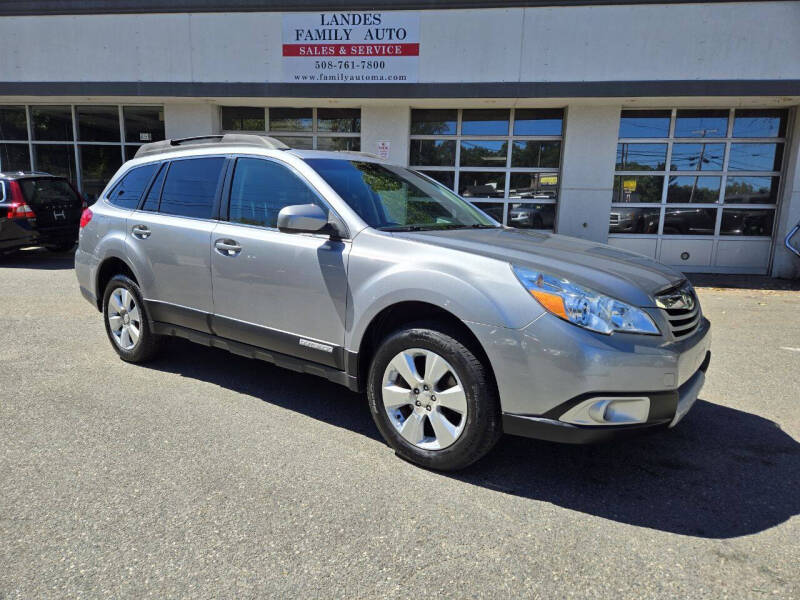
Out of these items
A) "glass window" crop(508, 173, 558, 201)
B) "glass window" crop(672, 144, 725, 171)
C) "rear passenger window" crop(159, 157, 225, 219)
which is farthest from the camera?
"glass window" crop(508, 173, 558, 201)

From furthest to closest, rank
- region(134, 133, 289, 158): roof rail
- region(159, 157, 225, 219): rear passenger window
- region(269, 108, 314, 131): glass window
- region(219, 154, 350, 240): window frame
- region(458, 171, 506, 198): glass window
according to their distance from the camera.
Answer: region(269, 108, 314, 131): glass window < region(458, 171, 506, 198): glass window < region(159, 157, 225, 219): rear passenger window < region(134, 133, 289, 158): roof rail < region(219, 154, 350, 240): window frame

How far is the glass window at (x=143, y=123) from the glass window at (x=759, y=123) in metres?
12.5

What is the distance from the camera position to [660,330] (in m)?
2.86

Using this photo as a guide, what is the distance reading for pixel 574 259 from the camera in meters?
3.23

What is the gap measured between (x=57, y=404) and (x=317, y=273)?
2198 millimetres

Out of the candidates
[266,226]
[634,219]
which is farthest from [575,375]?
[634,219]

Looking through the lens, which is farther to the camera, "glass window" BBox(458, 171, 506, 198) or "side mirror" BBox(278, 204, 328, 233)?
"glass window" BBox(458, 171, 506, 198)

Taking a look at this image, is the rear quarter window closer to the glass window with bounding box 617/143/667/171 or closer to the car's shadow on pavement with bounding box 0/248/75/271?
the car's shadow on pavement with bounding box 0/248/75/271

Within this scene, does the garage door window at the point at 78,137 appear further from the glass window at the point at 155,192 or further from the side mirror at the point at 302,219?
the side mirror at the point at 302,219

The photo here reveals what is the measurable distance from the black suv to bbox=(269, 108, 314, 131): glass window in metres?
4.47

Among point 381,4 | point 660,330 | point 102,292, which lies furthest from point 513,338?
point 381,4

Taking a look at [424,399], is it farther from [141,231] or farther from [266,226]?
[141,231]

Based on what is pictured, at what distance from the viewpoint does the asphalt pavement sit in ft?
7.57

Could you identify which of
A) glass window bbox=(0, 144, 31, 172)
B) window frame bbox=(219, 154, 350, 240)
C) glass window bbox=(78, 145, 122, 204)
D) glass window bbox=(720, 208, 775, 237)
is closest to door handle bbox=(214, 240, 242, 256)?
window frame bbox=(219, 154, 350, 240)
